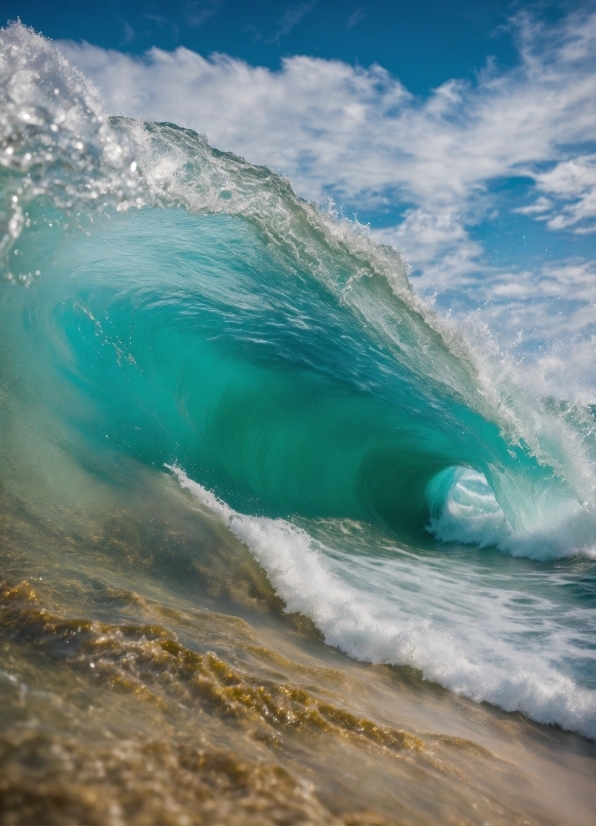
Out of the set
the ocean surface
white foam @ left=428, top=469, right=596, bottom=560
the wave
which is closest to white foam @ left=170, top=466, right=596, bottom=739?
the ocean surface

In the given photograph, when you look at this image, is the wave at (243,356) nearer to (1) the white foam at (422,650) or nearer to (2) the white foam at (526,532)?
(2) the white foam at (526,532)

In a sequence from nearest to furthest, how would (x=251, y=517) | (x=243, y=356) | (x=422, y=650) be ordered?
(x=422, y=650)
(x=251, y=517)
(x=243, y=356)

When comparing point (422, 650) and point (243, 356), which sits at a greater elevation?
point (243, 356)

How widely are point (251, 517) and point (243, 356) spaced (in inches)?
162

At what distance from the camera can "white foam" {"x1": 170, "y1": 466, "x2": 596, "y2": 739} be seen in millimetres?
3869

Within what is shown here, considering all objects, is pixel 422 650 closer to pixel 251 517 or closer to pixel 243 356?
pixel 251 517

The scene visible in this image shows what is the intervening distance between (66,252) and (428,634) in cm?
592

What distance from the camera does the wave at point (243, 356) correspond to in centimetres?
576

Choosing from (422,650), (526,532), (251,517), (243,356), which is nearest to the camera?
(422,650)

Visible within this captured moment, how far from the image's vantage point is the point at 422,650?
411cm

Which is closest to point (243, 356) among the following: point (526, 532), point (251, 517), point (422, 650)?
point (251, 517)

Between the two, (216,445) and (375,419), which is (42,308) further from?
(375,419)

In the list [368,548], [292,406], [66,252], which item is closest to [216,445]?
[292,406]

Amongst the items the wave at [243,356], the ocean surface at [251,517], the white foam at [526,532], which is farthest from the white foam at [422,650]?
the white foam at [526,532]
